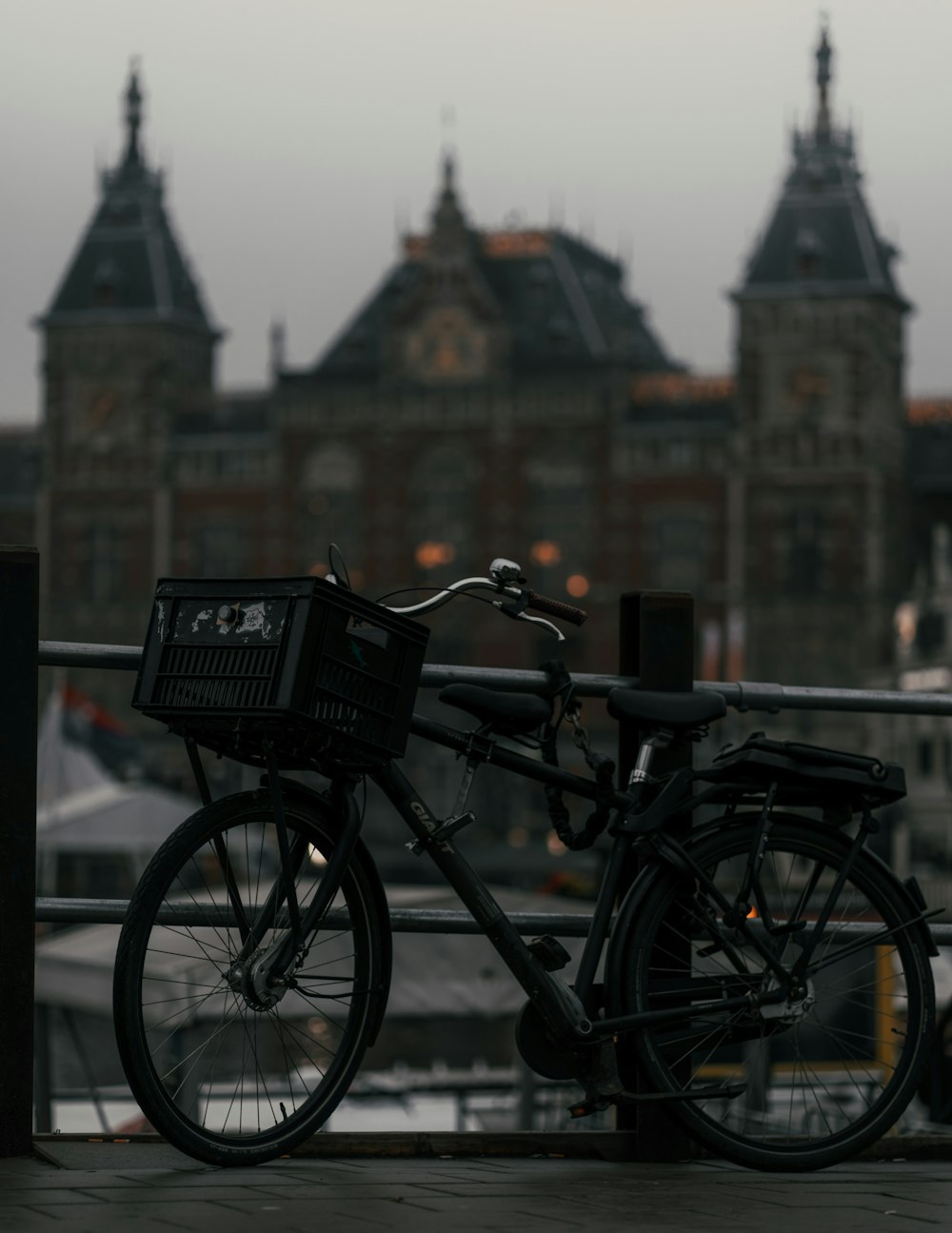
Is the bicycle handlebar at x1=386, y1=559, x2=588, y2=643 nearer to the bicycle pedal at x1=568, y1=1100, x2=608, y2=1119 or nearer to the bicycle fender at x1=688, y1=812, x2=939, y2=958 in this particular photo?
the bicycle fender at x1=688, y1=812, x2=939, y2=958

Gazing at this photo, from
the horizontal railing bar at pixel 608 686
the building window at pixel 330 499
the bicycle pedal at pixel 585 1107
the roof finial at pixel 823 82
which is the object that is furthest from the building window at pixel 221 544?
the bicycle pedal at pixel 585 1107

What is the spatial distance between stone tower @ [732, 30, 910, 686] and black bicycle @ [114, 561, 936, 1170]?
4646cm

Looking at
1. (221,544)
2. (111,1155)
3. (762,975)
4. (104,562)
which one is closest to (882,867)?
(762,975)

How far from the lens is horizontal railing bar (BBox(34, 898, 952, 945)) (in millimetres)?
3369

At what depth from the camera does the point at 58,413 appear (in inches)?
2212

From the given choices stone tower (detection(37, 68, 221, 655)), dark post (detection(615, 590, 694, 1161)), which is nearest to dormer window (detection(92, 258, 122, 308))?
stone tower (detection(37, 68, 221, 655))

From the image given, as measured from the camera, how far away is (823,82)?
177ft

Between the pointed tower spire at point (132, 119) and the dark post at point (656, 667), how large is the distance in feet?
186

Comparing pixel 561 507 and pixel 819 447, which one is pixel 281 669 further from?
pixel 561 507

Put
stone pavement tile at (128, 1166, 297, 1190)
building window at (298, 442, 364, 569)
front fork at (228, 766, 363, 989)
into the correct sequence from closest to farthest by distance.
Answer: stone pavement tile at (128, 1166, 297, 1190)
front fork at (228, 766, 363, 989)
building window at (298, 442, 364, 569)

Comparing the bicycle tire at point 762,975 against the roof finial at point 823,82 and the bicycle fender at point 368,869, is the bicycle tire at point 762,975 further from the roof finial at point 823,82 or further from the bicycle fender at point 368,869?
the roof finial at point 823,82

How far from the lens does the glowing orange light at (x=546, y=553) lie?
170ft

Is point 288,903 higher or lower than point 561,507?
lower

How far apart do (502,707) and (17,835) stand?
80 cm
